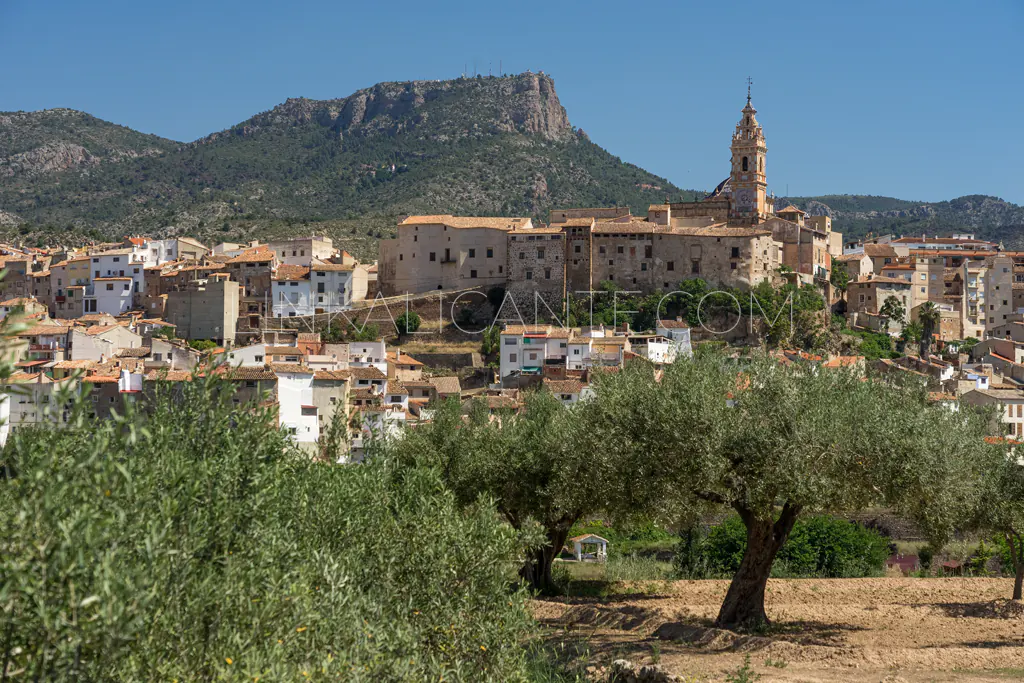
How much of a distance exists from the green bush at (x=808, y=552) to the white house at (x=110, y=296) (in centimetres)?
5661

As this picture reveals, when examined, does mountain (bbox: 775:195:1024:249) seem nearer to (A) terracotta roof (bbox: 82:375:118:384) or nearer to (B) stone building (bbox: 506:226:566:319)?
(B) stone building (bbox: 506:226:566:319)

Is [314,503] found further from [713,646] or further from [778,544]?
[778,544]

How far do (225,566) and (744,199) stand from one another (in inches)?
3077

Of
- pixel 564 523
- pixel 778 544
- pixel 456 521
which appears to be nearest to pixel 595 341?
pixel 564 523

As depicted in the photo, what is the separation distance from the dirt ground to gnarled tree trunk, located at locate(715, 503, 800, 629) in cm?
43

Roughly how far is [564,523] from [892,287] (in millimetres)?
60809

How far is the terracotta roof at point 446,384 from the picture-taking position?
5975 centimetres

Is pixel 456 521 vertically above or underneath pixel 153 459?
underneath

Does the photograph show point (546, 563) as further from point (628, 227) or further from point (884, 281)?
point (884, 281)

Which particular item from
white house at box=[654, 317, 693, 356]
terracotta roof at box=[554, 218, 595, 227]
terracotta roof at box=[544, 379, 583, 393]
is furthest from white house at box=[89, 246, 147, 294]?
terracotta roof at box=[544, 379, 583, 393]

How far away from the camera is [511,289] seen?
7506cm

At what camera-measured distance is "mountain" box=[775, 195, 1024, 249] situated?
15888 centimetres

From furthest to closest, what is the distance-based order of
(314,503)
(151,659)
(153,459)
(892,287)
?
(892,287)
(314,503)
(153,459)
(151,659)

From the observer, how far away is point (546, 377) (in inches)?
2377
